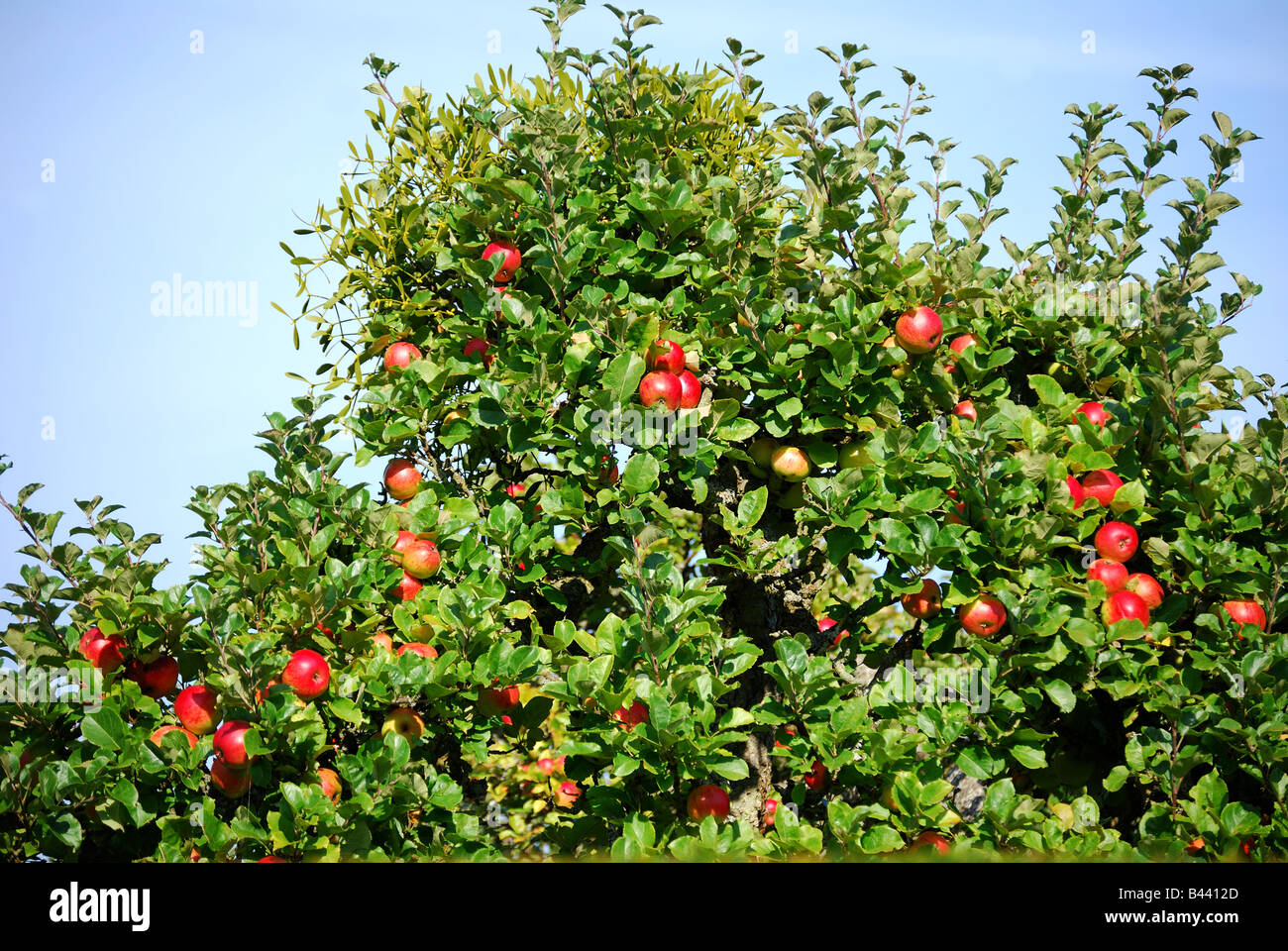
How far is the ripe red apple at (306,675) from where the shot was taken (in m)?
3.13

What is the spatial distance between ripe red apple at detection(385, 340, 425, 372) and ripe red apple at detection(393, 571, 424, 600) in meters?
0.85

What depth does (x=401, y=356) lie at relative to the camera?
3895 mm

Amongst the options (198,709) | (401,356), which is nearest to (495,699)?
(198,709)

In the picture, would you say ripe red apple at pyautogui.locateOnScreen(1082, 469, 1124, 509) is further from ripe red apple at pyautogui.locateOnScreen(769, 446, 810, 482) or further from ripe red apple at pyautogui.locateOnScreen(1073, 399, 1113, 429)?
ripe red apple at pyautogui.locateOnScreen(769, 446, 810, 482)

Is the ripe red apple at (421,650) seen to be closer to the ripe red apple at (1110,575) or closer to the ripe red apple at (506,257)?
the ripe red apple at (506,257)

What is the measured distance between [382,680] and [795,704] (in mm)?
1270

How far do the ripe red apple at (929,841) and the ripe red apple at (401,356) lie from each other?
93.8 inches

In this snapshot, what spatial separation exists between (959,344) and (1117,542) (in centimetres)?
89

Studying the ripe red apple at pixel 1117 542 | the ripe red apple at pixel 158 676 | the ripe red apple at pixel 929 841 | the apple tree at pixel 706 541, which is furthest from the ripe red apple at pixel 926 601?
the ripe red apple at pixel 158 676

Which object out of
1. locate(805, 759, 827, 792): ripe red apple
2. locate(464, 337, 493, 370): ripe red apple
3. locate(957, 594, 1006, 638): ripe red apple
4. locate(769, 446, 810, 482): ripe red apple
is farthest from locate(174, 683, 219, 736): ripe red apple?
locate(957, 594, 1006, 638): ripe red apple

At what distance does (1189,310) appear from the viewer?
11.2 feet

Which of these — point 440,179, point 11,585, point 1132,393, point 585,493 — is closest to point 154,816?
point 11,585

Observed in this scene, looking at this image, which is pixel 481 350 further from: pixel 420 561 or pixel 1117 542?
pixel 1117 542

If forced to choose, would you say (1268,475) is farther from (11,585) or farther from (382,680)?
(11,585)
